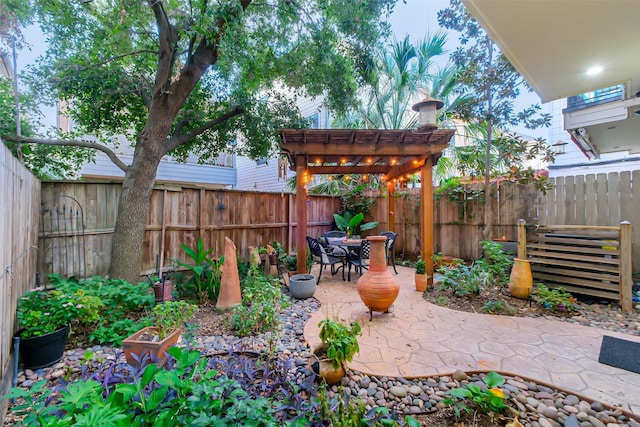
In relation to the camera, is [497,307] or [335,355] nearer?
[335,355]

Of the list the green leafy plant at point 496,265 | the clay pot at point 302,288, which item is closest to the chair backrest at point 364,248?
the clay pot at point 302,288

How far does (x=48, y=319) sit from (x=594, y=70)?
6.50 meters

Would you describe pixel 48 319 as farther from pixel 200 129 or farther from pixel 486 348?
pixel 486 348

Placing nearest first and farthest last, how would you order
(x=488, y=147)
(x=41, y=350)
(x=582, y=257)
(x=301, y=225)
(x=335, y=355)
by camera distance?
(x=335, y=355) → (x=41, y=350) → (x=582, y=257) → (x=301, y=225) → (x=488, y=147)

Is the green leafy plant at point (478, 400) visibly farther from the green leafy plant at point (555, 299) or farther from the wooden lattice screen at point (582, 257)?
the wooden lattice screen at point (582, 257)

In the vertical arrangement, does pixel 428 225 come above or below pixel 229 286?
above

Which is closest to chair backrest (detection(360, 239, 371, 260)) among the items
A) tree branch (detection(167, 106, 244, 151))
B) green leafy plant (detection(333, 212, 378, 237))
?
green leafy plant (detection(333, 212, 378, 237))

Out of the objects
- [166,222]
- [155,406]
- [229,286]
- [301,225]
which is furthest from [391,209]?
[155,406]

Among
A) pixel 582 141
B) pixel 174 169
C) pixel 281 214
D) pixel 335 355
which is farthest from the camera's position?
pixel 174 169

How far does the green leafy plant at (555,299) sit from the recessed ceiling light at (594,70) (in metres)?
2.89

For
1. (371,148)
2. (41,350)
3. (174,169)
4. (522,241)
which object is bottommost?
(41,350)

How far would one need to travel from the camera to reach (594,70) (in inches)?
122

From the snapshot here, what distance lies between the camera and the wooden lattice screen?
3.57 meters

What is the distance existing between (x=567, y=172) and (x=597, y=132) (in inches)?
151
